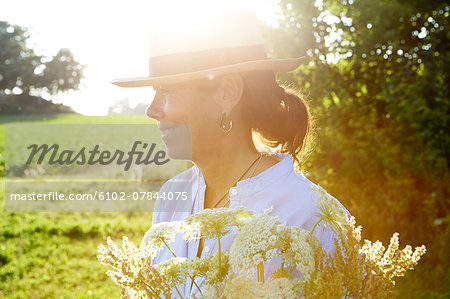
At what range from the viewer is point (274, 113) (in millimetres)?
2287

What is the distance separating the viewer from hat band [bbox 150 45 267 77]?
2.15m

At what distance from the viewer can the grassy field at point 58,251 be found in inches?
245

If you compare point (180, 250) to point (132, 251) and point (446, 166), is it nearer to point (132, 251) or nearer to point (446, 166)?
point (132, 251)

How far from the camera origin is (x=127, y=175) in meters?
13.2

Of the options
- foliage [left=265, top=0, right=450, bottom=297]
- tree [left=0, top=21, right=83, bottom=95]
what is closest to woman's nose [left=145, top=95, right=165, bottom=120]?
foliage [left=265, top=0, right=450, bottom=297]

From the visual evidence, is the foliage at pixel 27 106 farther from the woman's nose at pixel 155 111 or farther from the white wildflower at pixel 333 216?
the white wildflower at pixel 333 216

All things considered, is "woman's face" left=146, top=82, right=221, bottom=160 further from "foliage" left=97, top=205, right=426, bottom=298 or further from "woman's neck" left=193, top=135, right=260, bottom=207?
"foliage" left=97, top=205, right=426, bottom=298

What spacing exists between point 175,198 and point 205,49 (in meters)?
0.83

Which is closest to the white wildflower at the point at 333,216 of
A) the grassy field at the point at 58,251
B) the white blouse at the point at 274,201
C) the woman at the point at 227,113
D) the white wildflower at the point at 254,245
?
the white wildflower at the point at 254,245

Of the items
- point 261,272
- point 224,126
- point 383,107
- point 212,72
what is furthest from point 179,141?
point 383,107

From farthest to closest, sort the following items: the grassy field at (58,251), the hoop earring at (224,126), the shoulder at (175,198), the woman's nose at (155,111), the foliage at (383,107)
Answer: the grassy field at (58,251) → the foliage at (383,107) → the shoulder at (175,198) → the hoop earring at (224,126) → the woman's nose at (155,111)

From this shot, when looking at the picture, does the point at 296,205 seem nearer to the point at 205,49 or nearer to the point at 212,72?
the point at 212,72

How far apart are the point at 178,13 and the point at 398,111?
415cm

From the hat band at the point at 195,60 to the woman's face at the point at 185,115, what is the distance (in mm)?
97
